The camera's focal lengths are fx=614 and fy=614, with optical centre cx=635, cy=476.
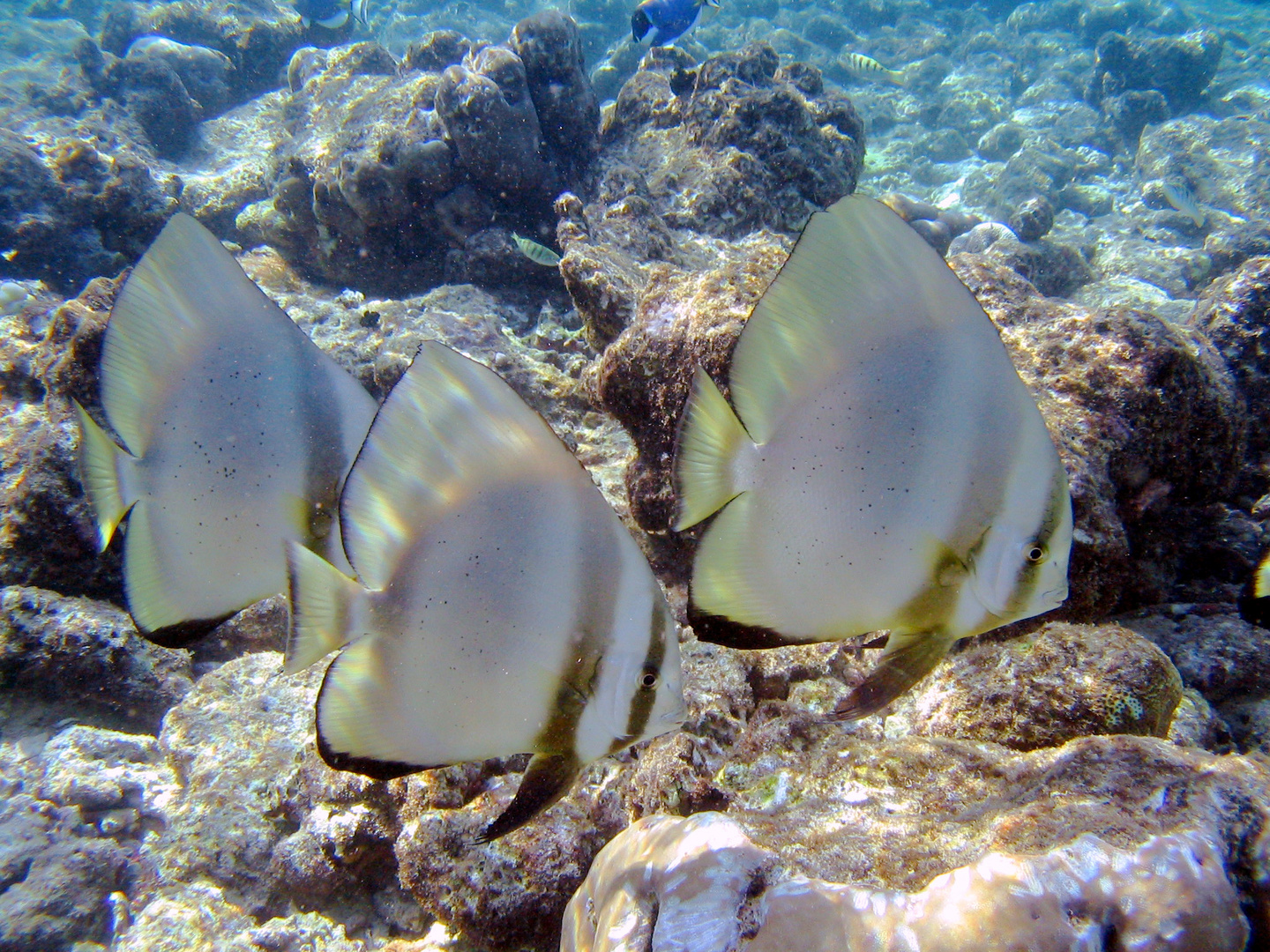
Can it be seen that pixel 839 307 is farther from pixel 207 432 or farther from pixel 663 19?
pixel 663 19

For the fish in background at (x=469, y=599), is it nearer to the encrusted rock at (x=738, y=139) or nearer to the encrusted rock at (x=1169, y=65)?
the encrusted rock at (x=738, y=139)

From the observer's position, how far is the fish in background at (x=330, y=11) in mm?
15617

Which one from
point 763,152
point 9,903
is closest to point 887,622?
point 9,903

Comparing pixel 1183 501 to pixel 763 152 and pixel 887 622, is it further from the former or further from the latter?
pixel 763 152

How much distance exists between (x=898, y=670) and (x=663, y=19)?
964 cm

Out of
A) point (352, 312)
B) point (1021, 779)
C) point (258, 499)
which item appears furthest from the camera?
point (352, 312)

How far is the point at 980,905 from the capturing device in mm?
1243

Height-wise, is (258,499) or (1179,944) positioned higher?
(258,499)

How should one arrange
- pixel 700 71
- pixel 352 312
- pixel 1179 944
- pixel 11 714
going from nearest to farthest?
pixel 1179 944 < pixel 11 714 < pixel 352 312 < pixel 700 71

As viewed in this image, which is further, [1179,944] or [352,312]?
[352,312]

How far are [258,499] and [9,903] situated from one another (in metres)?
3.38

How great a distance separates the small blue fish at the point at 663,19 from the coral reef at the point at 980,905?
9.75 metres

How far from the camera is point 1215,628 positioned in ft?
9.52

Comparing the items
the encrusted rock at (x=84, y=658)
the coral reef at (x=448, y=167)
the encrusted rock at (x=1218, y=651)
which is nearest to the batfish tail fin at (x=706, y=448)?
the encrusted rock at (x=1218, y=651)
